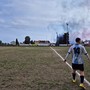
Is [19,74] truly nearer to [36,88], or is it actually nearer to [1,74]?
[1,74]

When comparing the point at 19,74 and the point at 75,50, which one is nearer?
the point at 75,50

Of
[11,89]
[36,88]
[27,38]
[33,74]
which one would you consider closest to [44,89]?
[36,88]

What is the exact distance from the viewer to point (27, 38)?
537 feet

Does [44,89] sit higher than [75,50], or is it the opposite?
[75,50]

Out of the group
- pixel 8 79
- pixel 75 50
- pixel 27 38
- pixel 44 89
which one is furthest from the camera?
pixel 27 38

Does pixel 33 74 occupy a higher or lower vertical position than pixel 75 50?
lower

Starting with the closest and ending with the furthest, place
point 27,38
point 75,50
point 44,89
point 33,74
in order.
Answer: point 44,89, point 75,50, point 33,74, point 27,38

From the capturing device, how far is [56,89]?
37.8ft

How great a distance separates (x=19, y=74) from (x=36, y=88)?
3723mm

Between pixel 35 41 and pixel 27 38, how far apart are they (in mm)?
20402

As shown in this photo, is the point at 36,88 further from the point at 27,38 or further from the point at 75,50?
the point at 27,38

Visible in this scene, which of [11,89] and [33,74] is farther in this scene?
[33,74]

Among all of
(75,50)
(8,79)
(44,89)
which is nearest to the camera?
(44,89)

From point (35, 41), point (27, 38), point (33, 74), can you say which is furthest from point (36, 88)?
point (27, 38)
